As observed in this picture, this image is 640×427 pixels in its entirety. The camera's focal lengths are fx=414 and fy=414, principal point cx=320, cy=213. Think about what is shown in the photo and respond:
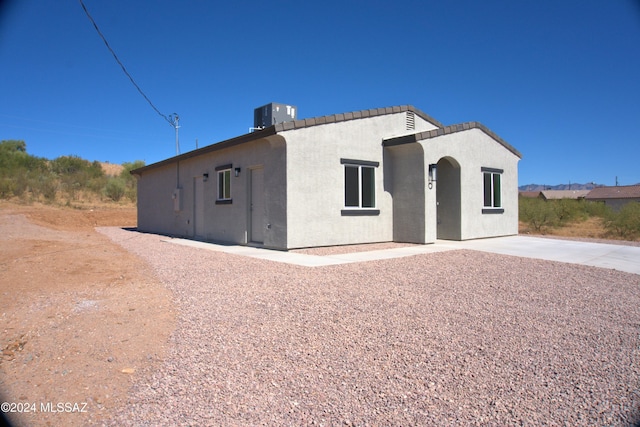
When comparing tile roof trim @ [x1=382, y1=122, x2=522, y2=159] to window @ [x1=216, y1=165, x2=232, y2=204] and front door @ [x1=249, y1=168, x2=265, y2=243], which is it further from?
window @ [x1=216, y1=165, x2=232, y2=204]

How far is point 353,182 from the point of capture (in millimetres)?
12320

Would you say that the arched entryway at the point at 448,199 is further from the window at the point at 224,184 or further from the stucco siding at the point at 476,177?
the window at the point at 224,184

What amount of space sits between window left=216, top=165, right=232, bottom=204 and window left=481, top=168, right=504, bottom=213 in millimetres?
8735

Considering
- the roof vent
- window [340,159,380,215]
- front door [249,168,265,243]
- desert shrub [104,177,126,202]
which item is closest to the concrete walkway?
front door [249,168,265,243]

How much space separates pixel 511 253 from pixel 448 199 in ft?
12.5

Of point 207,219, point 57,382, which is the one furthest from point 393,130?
point 57,382

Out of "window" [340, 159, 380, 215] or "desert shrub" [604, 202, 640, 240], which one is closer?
"window" [340, 159, 380, 215]

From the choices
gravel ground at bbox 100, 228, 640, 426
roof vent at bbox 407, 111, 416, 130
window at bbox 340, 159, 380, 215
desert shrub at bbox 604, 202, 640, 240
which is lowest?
gravel ground at bbox 100, 228, 640, 426

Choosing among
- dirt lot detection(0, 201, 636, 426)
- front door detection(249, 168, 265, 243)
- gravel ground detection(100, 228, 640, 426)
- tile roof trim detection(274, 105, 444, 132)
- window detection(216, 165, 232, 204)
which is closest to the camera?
Answer: gravel ground detection(100, 228, 640, 426)

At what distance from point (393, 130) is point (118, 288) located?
975 centimetres

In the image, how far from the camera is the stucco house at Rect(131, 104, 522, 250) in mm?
11195

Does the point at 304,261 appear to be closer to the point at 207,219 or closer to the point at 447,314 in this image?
the point at 447,314

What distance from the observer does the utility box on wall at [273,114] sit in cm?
1398

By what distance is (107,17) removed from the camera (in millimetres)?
10852
